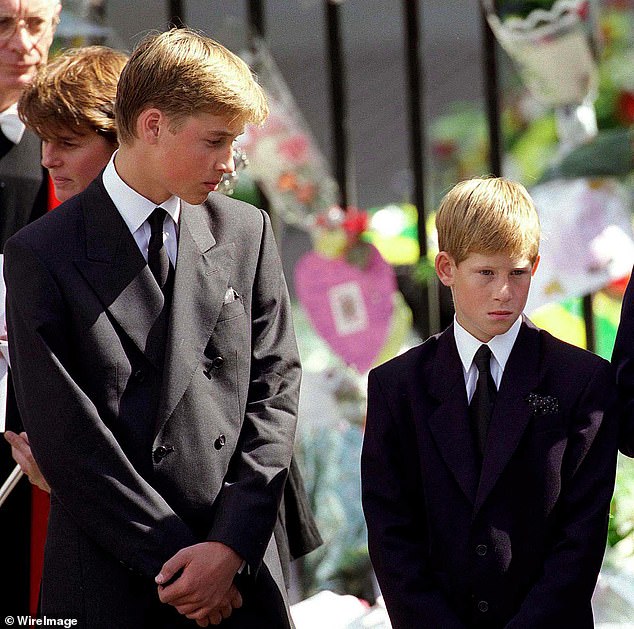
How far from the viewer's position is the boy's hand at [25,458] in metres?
2.29

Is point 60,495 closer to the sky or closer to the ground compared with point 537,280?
closer to the ground

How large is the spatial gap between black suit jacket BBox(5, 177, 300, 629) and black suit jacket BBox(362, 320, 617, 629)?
22 centimetres

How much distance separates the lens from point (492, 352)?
2.20m

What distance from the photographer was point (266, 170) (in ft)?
13.0

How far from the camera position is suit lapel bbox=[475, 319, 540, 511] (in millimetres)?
2102

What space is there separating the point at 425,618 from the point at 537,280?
166 cm

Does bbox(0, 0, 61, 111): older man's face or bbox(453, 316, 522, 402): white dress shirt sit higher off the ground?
bbox(0, 0, 61, 111): older man's face

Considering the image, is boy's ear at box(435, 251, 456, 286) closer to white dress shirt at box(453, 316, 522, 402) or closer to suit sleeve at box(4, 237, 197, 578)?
white dress shirt at box(453, 316, 522, 402)

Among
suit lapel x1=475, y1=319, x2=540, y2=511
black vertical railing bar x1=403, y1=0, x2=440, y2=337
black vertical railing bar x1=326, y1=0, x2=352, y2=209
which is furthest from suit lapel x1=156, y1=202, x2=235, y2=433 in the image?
black vertical railing bar x1=326, y1=0, x2=352, y2=209

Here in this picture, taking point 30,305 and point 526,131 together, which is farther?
point 526,131

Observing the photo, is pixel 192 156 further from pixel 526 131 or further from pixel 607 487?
pixel 526 131

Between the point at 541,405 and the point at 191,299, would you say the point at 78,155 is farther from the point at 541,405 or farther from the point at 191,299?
the point at 541,405

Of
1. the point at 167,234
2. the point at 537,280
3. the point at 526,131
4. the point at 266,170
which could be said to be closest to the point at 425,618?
the point at 167,234

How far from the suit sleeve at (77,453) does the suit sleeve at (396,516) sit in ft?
1.17
